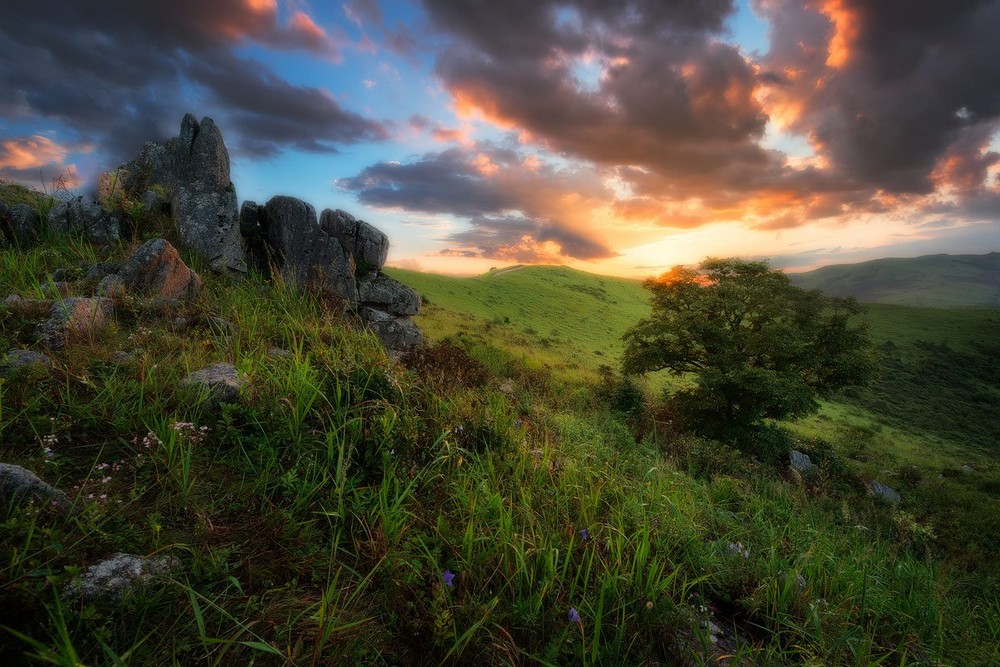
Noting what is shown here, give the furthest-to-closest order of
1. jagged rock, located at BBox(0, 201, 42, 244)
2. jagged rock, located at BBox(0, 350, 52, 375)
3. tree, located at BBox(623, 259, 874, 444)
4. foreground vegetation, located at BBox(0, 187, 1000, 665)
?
tree, located at BBox(623, 259, 874, 444) < jagged rock, located at BBox(0, 201, 42, 244) < jagged rock, located at BBox(0, 350, 52, 375) < foreground vegetation, located at BBox(0, 187, 1000, 665)

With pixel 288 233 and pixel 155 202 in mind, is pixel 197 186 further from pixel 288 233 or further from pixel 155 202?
pixel 288 233

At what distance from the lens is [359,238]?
17328mm

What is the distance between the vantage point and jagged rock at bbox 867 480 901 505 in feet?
70.7

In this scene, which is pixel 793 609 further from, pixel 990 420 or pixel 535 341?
pixel 990 420

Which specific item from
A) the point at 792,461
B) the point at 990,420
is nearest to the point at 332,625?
the point at 792,461

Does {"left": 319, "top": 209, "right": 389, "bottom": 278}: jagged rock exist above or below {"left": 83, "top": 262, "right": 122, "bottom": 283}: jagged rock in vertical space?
above

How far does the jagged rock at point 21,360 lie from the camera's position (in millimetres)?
4285

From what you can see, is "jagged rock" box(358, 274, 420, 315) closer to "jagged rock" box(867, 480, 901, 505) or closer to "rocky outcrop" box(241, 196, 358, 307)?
"rocky outcrop" box(241, 196, 358, 307)

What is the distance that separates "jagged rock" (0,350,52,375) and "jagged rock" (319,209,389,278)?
12.1 m

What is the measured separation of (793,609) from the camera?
12.3ft

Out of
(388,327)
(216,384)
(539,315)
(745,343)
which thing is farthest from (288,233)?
(539,315)

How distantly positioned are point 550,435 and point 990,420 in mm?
78591

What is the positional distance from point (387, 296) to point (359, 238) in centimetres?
264

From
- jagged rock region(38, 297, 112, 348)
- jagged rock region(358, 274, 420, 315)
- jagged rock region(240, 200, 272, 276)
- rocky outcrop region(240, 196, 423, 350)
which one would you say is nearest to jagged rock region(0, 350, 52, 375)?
jagged rock region(38, 297, 112, 348)
